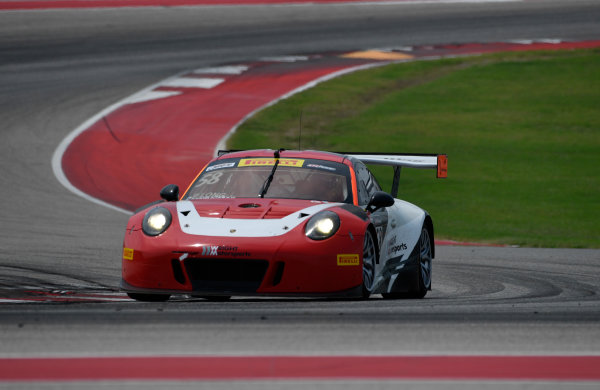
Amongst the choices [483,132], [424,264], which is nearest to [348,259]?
[424,264]

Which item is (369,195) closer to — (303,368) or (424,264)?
(424,264)

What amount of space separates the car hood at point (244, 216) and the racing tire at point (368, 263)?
37cm

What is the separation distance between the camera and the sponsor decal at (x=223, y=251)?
7418 millimetres

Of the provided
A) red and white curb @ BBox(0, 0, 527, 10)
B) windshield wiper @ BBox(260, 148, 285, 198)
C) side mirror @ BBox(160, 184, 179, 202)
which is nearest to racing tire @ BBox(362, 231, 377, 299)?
windshield wiper @ BBox(260, 148, 285, 198)

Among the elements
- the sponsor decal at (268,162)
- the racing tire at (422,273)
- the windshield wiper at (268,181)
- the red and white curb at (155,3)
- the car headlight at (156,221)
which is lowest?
the racing tire at (422,273)

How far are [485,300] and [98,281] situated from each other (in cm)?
345

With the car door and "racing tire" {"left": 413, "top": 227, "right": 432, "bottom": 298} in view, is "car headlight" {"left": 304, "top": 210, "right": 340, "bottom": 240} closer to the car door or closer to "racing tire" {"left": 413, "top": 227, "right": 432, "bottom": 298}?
the car door

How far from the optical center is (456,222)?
17.2 meters

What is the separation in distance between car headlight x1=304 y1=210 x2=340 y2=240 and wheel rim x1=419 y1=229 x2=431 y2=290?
2.00m

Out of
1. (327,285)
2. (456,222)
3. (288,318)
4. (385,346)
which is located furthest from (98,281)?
(456,222)

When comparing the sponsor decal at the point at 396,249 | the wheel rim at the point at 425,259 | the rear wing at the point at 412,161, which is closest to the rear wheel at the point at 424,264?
the wheel rim at the point at 425,259

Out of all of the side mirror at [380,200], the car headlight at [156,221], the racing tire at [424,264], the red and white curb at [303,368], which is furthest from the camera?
A: the racing tire at [424,264]

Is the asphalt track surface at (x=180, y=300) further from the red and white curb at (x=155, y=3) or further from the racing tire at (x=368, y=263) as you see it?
the red and white curb at (x=155, y=3)

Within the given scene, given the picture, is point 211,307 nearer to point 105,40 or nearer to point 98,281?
point 98,281
